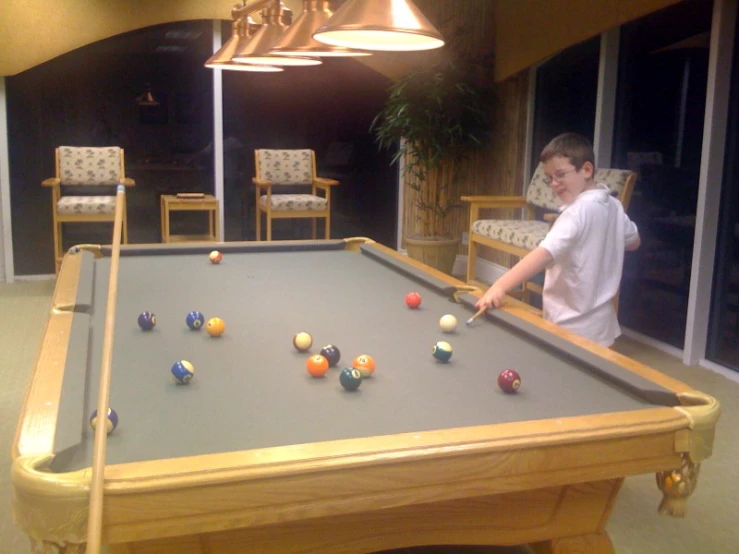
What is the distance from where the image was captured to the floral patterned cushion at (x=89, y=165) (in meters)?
5.70

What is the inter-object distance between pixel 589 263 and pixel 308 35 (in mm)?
1170

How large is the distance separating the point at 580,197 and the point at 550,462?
4.47 ft

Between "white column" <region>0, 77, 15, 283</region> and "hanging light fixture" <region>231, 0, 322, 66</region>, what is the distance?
3.57m

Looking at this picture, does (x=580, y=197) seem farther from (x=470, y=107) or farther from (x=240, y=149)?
(x=240, y=149)

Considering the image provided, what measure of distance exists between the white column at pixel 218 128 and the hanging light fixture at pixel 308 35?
3745 mm

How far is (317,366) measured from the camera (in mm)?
1685

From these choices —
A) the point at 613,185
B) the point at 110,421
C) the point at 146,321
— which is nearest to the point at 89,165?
the point at 613,185

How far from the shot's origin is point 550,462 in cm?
131

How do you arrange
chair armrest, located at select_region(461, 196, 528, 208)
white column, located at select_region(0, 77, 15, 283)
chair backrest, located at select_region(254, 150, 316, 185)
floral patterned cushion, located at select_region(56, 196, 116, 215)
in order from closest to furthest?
chair armrest, located at select_region(461, 196, 528, 208) → floral patterned cushion, located at select_region(56, 196, 116, 215) → white column, located at select_region(0, 77, 15, 283) → chair backrest, located at select_region(254, 150, 316, 185)

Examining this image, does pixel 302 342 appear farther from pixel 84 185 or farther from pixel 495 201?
pixel 84 185

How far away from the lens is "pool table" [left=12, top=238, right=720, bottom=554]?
3.76 ft

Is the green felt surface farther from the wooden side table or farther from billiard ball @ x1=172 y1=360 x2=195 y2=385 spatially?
the wooden side table

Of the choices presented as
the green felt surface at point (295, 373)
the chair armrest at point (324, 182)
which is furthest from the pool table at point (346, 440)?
the chair armrest at point (324, 182)

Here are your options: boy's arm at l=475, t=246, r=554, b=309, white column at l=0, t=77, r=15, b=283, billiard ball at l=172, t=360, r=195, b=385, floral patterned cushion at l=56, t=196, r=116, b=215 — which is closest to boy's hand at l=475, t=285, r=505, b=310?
boy's arm at l=475, t=246, r=554, b=309
